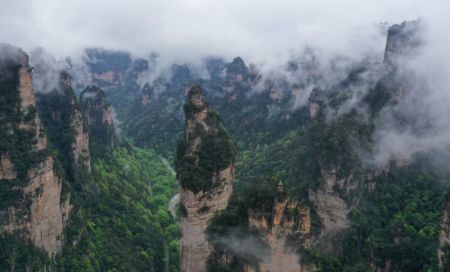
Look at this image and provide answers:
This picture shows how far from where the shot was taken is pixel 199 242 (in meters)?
43.1

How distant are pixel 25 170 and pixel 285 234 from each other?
33304 millimetres

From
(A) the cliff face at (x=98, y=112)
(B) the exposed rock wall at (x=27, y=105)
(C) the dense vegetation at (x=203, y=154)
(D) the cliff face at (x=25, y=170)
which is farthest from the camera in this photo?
(A) the cliff face at (x=98, y=112)

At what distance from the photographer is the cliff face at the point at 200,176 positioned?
142ft

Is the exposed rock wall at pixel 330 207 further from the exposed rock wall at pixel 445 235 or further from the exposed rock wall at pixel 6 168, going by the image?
the exposed rock wall at pixel 6 168

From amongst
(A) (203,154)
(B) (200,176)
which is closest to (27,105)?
(A) (203,154)

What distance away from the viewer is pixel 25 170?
53.8 m

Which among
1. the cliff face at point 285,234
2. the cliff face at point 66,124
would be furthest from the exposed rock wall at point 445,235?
the cliff face at point 66,124

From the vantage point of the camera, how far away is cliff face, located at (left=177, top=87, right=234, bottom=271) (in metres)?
43.3

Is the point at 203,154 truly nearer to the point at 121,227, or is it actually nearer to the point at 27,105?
the point at 27,105

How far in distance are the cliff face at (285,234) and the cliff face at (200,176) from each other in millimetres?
11664

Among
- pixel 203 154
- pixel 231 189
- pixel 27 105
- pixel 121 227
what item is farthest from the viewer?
pixel 121 227

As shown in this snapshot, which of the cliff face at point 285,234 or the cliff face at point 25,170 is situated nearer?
the cliff face at point 285,234

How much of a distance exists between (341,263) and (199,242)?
38.4 feet

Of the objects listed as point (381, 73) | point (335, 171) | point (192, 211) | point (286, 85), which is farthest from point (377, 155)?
point (286, 85)
